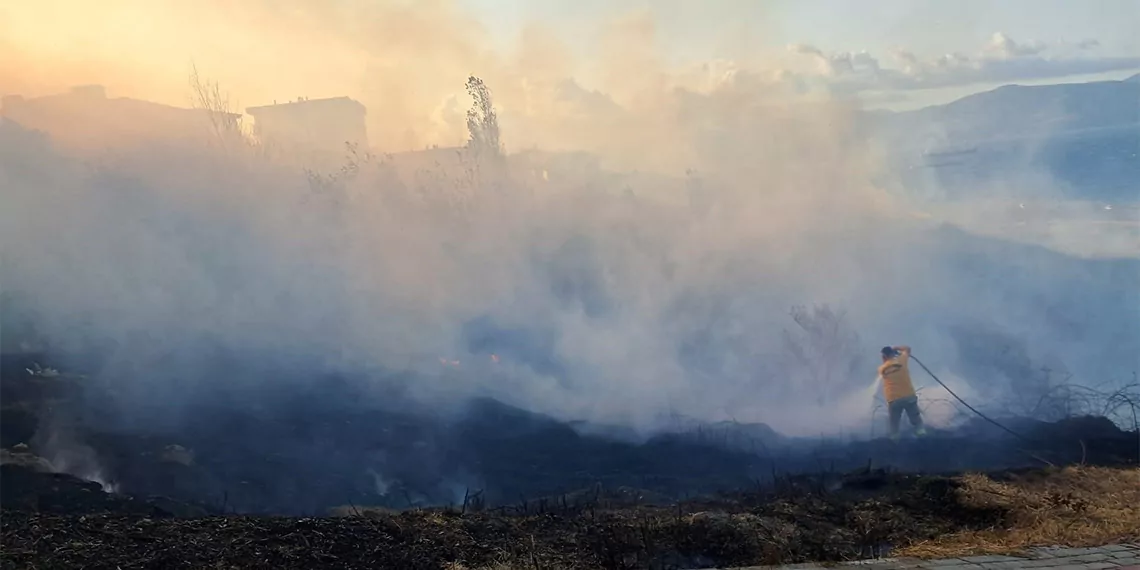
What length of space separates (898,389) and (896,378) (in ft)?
0.34

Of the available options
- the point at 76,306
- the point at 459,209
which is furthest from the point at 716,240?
the point at 76,306

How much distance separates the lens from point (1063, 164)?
813 cm

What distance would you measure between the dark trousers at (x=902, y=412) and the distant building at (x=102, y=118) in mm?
6307

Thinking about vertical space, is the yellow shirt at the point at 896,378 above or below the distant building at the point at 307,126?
below

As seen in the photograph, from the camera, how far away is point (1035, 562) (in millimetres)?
5215

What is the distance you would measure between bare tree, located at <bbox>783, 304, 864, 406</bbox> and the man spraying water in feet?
0.80

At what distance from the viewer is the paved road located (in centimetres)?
507

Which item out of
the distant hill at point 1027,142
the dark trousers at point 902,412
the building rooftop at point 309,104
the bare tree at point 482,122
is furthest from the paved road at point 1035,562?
the building rooftop at point 309,104

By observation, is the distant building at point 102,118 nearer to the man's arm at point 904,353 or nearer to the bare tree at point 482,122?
the bare tree at point 482,122

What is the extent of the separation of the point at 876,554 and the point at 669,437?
87.2 inches

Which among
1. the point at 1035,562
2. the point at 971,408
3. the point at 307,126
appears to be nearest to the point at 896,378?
the point at 971,408

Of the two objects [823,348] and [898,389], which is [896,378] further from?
[823,348]

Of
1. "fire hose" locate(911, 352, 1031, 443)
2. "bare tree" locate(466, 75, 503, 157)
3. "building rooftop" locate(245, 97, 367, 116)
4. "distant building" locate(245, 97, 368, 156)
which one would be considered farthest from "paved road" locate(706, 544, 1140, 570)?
"building rooftop" locate(245, 97, 367, 116)

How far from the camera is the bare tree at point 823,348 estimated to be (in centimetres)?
761
